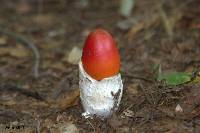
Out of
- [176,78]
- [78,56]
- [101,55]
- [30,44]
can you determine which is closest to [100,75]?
[101,55]

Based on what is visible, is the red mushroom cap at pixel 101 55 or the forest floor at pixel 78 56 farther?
→ the forest floor at pixel 78 56

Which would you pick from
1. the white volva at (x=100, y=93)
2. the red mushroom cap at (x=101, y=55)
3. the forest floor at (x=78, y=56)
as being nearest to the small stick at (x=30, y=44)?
the forest floor at (x=78, y=56)

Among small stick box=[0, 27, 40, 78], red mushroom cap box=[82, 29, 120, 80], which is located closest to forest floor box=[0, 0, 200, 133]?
small stick box=[0, 27, 40, 78]

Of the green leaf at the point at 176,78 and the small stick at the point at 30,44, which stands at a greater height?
the small stick at the point at 30,44

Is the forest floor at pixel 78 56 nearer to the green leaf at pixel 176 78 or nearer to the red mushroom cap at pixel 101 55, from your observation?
the green leaf at pixel 176 78

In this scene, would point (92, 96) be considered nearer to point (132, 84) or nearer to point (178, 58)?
point (132, 84)

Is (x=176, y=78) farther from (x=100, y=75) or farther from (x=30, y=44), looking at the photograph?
(x=30, y=44)

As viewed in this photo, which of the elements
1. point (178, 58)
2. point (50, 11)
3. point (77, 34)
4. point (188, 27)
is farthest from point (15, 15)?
point (178, 58)
